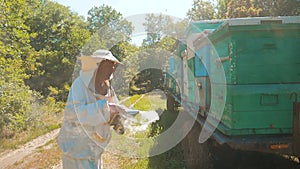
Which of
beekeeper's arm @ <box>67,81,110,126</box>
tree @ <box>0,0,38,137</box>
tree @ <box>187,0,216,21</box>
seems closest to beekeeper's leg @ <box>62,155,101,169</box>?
beekeeper's arm @ <box>67,81,110,126</box>

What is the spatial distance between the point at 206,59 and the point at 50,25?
22.4 meters

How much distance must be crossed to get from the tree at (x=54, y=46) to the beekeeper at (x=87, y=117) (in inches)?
693

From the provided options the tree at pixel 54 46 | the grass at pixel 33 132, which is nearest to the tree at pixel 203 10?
the tree at pixel 54 46

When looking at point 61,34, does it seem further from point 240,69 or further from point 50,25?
point 240,69

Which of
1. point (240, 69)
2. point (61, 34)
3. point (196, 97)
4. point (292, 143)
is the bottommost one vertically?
point (292, 143)

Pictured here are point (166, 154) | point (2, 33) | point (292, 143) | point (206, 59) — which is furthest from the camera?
point (2, 33)

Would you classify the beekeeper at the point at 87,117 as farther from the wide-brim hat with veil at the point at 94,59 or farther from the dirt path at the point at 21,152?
the dirt path at the point at 21,152

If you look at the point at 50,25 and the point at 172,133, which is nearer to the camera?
the point at 172,133

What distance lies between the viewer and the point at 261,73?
334 cm

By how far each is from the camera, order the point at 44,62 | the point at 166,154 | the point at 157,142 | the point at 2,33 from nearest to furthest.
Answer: the point at 166,154 → the point at 157,142 → the point at 2,33 → the point at 44,62

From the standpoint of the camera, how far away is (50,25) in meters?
23.8

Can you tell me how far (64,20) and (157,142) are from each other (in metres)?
20.8

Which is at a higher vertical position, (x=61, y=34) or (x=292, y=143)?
(x=61, y=34)

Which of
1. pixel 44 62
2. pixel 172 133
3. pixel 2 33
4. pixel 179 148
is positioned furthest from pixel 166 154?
pixel 44 62
